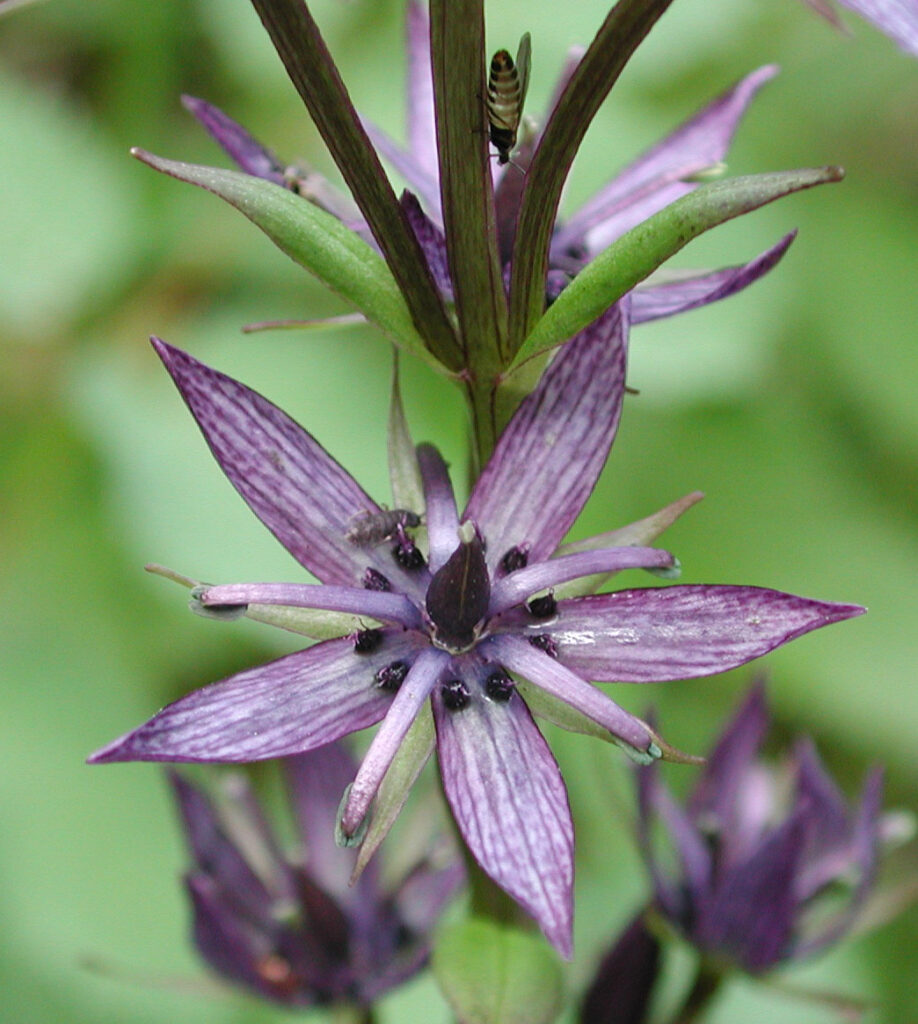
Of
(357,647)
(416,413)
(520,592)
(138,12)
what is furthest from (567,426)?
(138,12)

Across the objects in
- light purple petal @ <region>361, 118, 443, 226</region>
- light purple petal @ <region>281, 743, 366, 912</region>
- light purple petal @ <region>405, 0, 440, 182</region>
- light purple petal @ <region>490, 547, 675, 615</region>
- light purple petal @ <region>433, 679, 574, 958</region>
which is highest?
light purple petal @ <region>405, 0, 440, 182</region>

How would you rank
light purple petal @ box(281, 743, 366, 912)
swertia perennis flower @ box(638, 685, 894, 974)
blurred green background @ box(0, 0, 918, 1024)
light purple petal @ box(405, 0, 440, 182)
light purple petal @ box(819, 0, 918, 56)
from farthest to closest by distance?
1. blurred green background @ box(0, 0, 918, 1024)
2. light purple petal @ box(281, 743, 366, 912)
3. swertia perennis flower @ box(638, 685, 894, 974)
4. light purple petal @ box(405, 0, 440, 182)
5. light purple petal @ box(819, 0, 918, 56)

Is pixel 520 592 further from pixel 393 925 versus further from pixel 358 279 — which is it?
pixel 393 925

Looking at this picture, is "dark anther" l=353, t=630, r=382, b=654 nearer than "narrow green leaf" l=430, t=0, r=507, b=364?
No

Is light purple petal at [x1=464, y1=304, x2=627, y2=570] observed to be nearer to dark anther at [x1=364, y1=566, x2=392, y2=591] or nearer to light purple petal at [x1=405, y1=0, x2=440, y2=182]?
dark anther at [x1=364, y1=566, x2=392, y2=591]

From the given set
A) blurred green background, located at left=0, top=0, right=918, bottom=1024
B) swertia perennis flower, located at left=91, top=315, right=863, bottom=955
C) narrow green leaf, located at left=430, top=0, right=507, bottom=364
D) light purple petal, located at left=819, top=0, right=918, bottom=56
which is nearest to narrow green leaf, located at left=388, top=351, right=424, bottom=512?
swertia perennis flower, located at left=91, top=315, right=863, bottom=955

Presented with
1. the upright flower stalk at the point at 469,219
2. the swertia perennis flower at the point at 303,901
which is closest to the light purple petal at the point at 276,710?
the upright flower stalk at the point at 469,219
